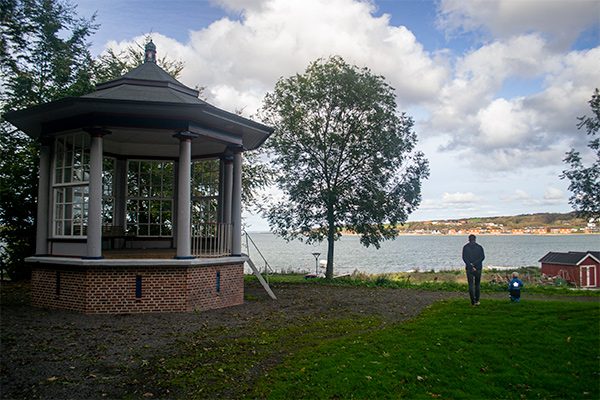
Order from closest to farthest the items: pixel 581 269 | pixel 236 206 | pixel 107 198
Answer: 1. pixel 236 206
2. pixel 107 198
3. pixel 581 269

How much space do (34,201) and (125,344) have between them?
14.3 metres

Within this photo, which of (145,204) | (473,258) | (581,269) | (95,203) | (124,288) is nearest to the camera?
(124,288)

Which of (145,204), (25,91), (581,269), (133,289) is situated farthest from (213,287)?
(581,269)

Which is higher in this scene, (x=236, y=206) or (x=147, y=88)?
(x=147, y=88)

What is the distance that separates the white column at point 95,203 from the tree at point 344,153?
513 inches

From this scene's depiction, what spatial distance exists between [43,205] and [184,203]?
425 centimetres

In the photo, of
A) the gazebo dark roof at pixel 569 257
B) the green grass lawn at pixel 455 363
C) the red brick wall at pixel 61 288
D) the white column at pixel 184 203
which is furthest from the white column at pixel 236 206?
the gazebo dark roof at pixel 569 257

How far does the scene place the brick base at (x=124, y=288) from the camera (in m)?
10.9

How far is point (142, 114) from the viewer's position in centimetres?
1183

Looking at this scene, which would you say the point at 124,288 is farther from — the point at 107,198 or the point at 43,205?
the point at 107,198

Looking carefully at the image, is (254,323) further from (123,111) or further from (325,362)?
(123,111)

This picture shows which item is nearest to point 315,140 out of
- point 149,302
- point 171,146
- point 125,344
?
point 171,146

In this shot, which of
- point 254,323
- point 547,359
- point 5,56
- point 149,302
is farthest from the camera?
point 5,56

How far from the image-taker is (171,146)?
15820 millimetres
